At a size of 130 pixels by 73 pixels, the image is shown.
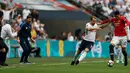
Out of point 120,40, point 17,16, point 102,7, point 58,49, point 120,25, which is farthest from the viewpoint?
A: point 102,7

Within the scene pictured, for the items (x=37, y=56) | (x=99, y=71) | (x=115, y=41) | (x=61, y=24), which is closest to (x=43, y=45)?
(x=37, y=56)

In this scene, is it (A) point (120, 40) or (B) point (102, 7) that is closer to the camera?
(A) point (120, 40)

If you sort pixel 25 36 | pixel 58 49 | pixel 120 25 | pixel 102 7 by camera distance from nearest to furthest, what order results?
pixel 120 25 < pixel 25 36 < pixel 58 49 < pixel 102 7

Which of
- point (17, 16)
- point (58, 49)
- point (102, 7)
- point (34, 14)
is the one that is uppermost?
point (102, 7)

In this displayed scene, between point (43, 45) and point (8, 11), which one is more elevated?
point (8, 11)

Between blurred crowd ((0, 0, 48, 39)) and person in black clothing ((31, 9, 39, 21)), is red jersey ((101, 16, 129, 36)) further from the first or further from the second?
person in black clothing ((31, 9, 39, 21))

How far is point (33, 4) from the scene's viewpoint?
39.3 meters

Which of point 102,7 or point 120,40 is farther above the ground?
point 102,7

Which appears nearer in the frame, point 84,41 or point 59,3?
point 84,41

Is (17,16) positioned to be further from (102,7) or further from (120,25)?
(120,25)

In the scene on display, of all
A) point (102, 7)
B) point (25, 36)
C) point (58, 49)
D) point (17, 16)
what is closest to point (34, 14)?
point (17, 16)

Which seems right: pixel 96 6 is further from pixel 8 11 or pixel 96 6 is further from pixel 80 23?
pixel 8 11

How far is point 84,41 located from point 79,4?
19.2 metres

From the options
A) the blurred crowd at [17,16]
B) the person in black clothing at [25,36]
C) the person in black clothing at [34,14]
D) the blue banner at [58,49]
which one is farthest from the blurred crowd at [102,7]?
the person in black clothing at [25,36]
